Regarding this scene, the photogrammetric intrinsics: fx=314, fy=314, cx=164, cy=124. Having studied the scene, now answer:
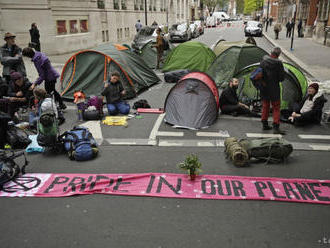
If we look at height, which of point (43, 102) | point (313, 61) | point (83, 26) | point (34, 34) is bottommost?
point (313, 61)

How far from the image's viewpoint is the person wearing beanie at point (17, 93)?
8.31 m

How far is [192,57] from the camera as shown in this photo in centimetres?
1369

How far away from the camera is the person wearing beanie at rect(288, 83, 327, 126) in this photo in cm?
772

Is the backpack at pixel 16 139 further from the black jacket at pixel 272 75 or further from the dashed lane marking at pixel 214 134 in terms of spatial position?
the black jacket at pixel 272 75

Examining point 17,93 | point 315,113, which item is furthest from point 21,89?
point 315,113

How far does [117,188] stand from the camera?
509 cm

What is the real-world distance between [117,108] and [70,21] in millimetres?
15239

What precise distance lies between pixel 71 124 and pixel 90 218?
4.44m

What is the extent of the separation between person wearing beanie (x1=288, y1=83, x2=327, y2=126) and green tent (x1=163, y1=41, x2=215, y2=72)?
6.00m

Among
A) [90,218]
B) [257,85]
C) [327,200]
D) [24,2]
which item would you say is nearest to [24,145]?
[90,218]

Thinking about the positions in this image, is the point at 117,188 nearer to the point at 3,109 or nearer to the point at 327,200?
the point at 327,200

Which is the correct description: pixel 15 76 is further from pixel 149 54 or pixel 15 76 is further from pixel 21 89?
pixel 149 54

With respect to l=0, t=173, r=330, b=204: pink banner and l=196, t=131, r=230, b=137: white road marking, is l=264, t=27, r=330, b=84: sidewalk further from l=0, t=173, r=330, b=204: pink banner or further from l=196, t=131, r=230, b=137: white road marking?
l=0, t=173, r=330, b=204: pink banner

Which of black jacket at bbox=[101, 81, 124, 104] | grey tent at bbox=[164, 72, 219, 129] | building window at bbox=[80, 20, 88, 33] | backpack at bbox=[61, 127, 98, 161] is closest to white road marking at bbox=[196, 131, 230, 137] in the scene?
grey tent at bbox=[164, 72, 219, 129]
